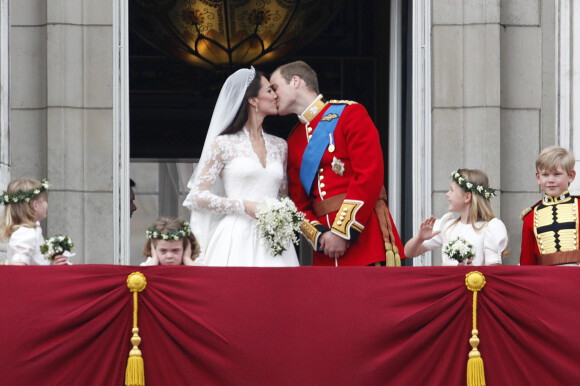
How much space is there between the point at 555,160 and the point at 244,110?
6.40 ft

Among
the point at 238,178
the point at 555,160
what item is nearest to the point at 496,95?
the point at 555,160

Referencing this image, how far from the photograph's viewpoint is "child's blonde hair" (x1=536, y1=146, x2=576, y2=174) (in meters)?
7.53

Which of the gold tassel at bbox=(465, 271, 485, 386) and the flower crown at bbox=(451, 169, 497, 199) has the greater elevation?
the flower crown at bbox=(451, 169, 497, 199)

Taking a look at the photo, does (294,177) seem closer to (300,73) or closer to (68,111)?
(300,73)

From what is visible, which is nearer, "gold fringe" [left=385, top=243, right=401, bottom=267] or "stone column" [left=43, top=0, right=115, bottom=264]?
"gold fringe" [left=385, top=243, right=401, bottom=267]

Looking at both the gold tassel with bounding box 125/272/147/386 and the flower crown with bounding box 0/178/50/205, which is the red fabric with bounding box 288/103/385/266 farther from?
the flower crown with bounding box 0/178/50/205

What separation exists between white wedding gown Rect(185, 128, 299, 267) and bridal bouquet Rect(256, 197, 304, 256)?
0.85ft

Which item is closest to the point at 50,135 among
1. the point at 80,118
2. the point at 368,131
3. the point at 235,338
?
the point at 80,118

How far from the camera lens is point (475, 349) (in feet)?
21.3

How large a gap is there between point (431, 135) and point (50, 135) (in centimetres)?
287

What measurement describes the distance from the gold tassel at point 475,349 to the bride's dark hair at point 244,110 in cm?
197

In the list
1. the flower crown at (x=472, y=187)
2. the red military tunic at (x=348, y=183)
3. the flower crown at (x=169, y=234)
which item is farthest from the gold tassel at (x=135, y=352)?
the flower crown at (x=472, y=187)

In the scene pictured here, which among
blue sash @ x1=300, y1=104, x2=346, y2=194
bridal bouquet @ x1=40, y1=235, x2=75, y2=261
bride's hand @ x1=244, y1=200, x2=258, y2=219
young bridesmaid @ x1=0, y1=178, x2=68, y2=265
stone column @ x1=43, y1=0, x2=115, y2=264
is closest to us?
bridal bouquet @ x1=40, y1=235, x2=75, y2=261

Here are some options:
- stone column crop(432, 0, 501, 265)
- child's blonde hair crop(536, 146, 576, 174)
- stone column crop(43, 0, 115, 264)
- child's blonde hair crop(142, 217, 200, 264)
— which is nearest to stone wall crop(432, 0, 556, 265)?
stone column crop(432, 0, 501, 265)
